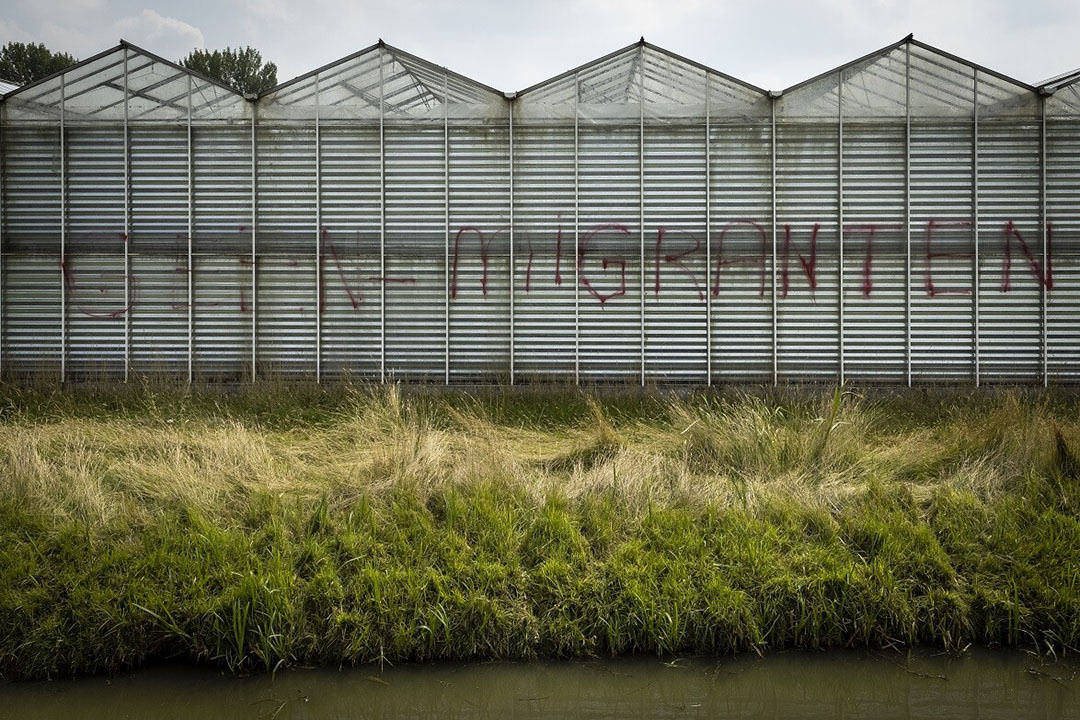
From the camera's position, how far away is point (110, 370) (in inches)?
521

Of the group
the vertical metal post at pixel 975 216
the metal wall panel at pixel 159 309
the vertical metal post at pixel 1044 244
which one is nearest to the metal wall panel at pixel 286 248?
the metal wall panel at pixel 159 309

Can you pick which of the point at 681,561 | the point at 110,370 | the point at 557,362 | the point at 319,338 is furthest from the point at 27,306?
the point at 681,561

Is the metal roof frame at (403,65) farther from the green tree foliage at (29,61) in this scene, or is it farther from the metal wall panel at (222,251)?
the green tree foliage at (29,61)

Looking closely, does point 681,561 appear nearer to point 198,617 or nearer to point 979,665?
point 979,665

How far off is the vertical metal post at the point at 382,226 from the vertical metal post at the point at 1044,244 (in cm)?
926

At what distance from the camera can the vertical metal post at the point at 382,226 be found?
1331 cm

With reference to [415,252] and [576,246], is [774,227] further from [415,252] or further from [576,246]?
[415,252]

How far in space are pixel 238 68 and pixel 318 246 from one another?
34947mm

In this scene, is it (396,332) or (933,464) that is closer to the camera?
(933,464)

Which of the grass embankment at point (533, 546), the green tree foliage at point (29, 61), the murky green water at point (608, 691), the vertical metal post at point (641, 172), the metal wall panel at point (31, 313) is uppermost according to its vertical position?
the green tree foliage at point (29, 61)

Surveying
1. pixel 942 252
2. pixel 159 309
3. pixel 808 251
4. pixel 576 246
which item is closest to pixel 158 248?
pixel 159 309

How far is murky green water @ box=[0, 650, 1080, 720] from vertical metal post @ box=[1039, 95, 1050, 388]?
28.5 ft

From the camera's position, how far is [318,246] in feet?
43.7

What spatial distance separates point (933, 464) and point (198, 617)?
5723 millimetres
